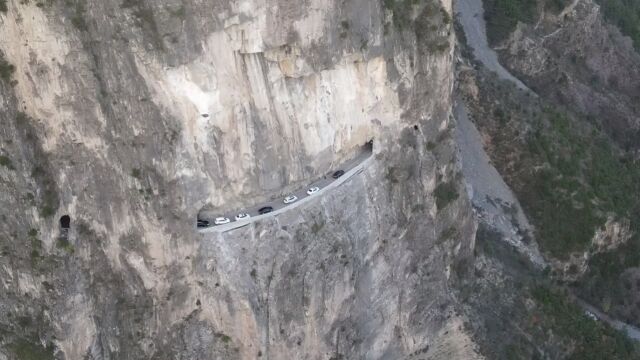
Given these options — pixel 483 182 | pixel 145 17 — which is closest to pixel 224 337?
pixel 145 17

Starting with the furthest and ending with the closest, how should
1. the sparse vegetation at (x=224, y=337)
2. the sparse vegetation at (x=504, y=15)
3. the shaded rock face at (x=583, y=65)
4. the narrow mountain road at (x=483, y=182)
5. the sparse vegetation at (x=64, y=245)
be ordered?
the shaded rock face at (x=583, y=65) < the sparse vegetation at (x=504, y=15) < the narrow mountain road at (x=483, y=182) < the sparse vegetation at (x=224, y=337) < the sparse vegetation at (x=64, y=245)

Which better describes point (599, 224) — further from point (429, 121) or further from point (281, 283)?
point (281, 283)

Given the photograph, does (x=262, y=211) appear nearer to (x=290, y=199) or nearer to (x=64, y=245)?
(x=290, y=199)

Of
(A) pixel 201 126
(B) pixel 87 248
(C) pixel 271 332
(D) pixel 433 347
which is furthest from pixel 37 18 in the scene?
(D) pixel 433 347

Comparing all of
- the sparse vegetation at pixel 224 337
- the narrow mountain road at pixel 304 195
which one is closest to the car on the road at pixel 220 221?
the narrow mountain road at pixel 304 195

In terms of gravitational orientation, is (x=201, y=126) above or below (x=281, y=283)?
above

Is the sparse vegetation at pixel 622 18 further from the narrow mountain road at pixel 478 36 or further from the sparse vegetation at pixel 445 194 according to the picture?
the sparse vegetation at pixel 445 194
